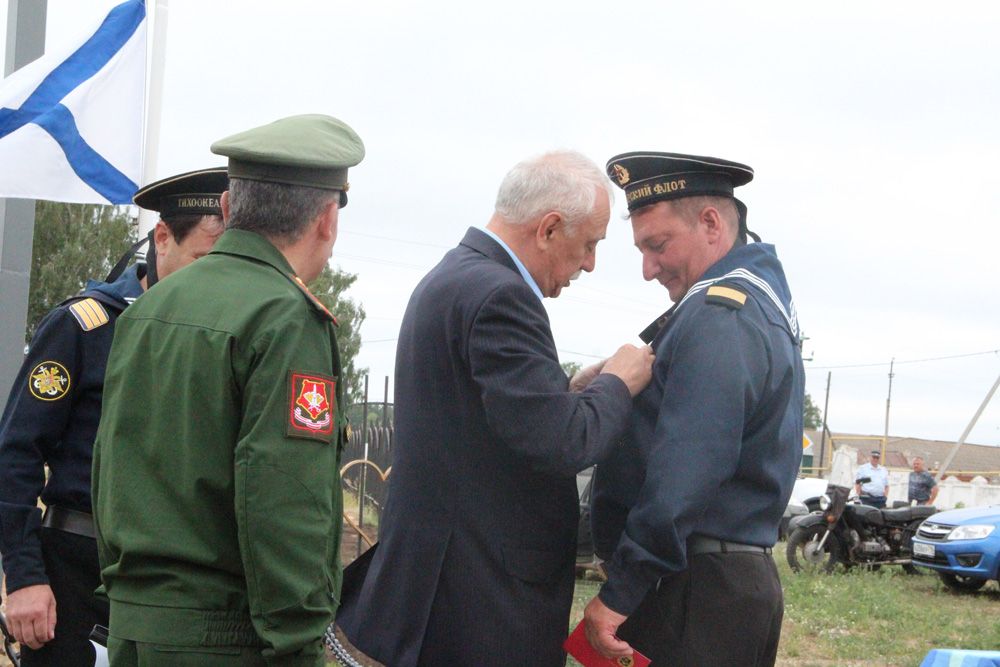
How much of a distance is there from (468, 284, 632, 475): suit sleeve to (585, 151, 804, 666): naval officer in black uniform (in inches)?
7.8

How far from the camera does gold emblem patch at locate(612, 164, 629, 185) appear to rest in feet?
9.48

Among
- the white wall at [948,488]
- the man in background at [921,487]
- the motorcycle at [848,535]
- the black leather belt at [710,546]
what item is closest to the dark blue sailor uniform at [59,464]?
the black leather belt at [710,546]

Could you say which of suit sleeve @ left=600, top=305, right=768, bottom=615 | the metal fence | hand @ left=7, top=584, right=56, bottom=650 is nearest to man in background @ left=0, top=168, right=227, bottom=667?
A: hand @ left=7, top=584, right=56, bottom=650

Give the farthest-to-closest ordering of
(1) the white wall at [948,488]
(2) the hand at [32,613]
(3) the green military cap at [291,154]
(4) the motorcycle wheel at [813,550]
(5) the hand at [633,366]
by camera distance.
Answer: (1) the white wall at [948,488] → (4) the motorcycle wheel at [813,550] → (2) the hand at [32,613] → (5) the hand at [633,366] → (3) the green military cap at [291,154]

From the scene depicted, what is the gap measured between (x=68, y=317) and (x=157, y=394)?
1.12 meters

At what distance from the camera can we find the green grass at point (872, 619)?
26.3ft

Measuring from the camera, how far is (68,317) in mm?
2918

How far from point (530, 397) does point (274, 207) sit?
677 millimetres

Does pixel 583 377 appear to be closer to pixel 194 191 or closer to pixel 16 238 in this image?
pixel 194 191

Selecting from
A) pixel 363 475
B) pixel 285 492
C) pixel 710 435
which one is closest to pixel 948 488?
pixel 363 475

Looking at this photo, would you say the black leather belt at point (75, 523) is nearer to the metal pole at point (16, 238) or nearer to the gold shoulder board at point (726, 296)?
the gold shoulder board at point (726, 296)

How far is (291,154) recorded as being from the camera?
204 centimetres

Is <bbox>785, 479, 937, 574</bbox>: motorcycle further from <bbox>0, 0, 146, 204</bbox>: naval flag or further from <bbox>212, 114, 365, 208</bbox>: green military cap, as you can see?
<bbox>212, 114, 365, 208</bbox>: green military cap

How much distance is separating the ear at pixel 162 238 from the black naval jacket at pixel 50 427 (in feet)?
0.83
